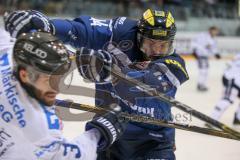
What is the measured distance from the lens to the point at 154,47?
9.02 feet

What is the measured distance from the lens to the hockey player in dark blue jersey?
2658 millimetres

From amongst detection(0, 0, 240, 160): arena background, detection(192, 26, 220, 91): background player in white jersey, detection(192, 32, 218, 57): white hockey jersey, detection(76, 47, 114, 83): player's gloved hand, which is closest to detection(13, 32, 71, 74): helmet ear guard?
detection(76, 47, 114, 83): player's gloved hand

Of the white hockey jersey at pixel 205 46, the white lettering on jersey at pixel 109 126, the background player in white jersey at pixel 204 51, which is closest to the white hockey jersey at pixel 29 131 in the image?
the white lettering on jersey at pixel 109 126

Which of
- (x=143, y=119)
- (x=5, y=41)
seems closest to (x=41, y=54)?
(x=5, y=41)

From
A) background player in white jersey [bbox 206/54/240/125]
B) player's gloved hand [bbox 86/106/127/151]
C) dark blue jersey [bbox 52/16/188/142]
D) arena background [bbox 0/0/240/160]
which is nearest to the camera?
player's gloved hand [bbox 86/106/127/151]

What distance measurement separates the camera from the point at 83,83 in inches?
109

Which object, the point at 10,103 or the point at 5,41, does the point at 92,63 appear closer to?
the point at 5,41

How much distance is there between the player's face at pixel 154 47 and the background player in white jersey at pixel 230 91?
3090 mm

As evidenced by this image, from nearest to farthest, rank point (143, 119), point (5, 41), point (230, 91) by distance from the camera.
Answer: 1. point (5, 41)
2. point (143, 119)
3. point (230, 91)

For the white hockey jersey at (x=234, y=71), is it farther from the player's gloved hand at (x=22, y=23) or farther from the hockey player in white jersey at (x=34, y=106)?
the hockey player in white jersey at (x=34, y=106)

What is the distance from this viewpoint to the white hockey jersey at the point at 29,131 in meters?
1.72

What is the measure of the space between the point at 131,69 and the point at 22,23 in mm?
655

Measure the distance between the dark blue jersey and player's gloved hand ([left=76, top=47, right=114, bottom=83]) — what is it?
21cm

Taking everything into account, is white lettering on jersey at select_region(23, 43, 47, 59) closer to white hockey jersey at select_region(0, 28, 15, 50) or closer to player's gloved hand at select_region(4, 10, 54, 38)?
white hockey jersey at select_region(0, 28, 15, 50)
